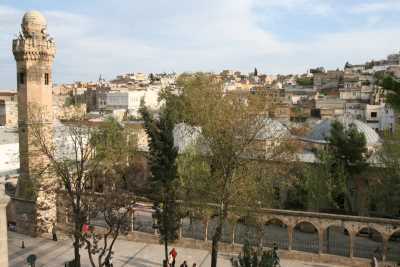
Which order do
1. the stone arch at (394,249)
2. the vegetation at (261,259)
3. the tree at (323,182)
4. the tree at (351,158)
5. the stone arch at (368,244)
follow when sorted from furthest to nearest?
the tree at (351,158)
the tree at (323,182)
the stone arch at (368,244)
the stone arch at (394,249)
the vegetation at (261,259)

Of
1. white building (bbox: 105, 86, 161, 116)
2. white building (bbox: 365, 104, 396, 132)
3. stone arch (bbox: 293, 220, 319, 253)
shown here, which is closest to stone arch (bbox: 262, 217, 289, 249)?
stone arch (bbox: 293, 220, 319, 253)

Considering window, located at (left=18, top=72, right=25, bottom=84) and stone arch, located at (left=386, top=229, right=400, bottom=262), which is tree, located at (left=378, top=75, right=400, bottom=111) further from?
window, located at (left=18, top=72, right=25, bottom=84)

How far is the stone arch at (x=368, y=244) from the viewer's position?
21.5 metres

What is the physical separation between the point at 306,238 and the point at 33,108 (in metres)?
16.3

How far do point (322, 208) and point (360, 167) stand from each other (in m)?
3.38

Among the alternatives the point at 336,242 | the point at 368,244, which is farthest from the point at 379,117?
the point at 336,242

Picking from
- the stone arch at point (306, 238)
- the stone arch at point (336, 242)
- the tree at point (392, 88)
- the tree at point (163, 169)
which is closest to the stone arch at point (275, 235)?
the stone arch at point (306, 238)

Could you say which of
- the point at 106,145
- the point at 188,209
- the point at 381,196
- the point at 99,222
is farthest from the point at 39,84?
the point at 381,196

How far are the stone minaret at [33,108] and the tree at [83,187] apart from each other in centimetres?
44

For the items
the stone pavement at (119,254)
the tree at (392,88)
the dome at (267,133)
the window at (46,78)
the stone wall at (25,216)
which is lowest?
the stone pavement at (119,254)

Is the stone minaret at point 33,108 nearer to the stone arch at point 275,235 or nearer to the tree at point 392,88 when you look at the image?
the stone arch at point 275,235

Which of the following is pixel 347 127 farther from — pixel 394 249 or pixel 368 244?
pixel 394 249

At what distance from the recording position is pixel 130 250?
72.4 ft

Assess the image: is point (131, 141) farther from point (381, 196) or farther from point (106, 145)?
point (381, 196)
